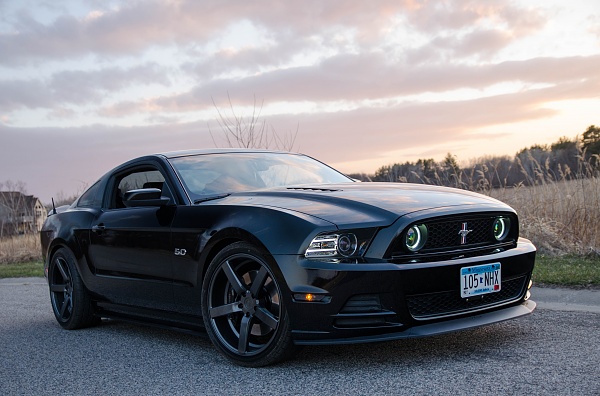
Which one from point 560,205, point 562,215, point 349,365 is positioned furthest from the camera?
point 560,205

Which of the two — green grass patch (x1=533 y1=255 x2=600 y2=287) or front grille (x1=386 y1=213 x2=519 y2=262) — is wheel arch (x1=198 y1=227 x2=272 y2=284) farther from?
green grass patch (x1=533 y1=255 x2=600 y2=287)

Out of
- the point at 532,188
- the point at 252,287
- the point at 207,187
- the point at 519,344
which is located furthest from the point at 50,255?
the point at 532,188

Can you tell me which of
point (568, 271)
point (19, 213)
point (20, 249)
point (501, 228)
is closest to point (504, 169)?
point (568, 271)

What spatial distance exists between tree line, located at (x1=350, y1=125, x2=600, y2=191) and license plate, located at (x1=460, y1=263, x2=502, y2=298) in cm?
563

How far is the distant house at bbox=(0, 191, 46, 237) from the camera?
57.2ft

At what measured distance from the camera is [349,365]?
4.31 m

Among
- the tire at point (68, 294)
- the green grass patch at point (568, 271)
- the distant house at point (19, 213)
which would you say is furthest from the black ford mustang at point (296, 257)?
the distant house at point (19, 213)

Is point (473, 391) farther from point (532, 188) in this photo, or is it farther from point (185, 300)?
point (532, 188)

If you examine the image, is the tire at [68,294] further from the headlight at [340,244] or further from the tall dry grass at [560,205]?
the tall dry grass at [560,205]

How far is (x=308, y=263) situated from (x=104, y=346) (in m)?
2.34

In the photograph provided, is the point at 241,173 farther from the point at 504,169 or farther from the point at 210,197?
the point at 504,169

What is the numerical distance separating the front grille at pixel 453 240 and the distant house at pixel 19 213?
43.5 feet

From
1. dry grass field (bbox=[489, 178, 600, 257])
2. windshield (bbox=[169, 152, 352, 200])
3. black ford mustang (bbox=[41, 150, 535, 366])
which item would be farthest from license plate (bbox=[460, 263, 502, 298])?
dry grass field (bbox=[489, 178, 600, 257])

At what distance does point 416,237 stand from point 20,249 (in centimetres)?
1488
